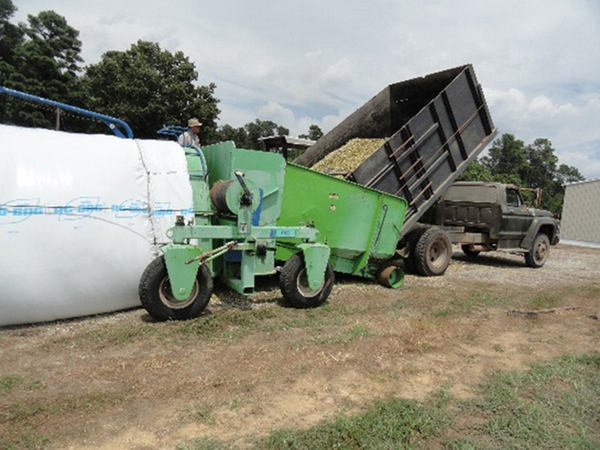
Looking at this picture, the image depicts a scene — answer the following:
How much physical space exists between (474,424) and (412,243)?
18.9ft

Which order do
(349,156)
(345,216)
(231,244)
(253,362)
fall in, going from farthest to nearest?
1. (349,156)
2. (345,216)
3. (231,244)
4. (253,362)

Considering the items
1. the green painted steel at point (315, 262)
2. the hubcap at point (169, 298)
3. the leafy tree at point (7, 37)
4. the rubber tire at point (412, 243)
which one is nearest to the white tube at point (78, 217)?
the hubcap at point (169, 298)

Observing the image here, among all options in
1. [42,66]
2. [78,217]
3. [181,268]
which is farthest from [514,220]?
[42,66]

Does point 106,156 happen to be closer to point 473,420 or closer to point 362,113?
point 473,420

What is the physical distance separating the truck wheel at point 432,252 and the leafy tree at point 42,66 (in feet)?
91.5

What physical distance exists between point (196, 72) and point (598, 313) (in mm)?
28230

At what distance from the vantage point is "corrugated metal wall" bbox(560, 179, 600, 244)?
78.9 feet

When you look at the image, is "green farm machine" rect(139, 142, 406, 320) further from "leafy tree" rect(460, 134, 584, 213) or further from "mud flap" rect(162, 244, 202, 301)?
"leafy tree" rect(460, 134, 584, 213)

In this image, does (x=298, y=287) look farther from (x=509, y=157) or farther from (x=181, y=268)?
(x=509, y=157)

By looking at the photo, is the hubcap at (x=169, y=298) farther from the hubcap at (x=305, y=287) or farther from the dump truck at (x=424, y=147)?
the dump truck at (x=424, y=147)

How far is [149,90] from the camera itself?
27891mm

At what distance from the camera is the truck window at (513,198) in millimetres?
10869

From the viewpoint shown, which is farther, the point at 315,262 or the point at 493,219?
the point at 493,219

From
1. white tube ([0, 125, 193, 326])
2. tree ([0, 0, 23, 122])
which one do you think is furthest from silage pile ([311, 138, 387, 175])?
tree ([0, 0, 23, 122])
